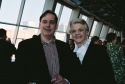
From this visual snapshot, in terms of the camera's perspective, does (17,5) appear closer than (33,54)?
No

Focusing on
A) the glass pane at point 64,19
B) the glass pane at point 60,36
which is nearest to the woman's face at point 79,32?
the glass pane at point 60,36

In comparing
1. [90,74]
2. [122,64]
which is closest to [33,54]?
[90,74]

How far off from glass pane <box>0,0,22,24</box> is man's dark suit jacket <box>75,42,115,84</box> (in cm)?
537

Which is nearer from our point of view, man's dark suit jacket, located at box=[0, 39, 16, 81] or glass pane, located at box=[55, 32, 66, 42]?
man's dark suit jacket, located at box=[0, 39, 16, 81]

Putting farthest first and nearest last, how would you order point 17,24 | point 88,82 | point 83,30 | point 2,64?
point 17,24
point 2,64
point 83,30
point 88,82

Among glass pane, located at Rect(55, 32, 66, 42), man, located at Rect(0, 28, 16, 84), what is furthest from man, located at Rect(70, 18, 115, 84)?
glass pane, located at Rect(55, 32, 66, 42)

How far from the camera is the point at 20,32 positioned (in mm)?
8180

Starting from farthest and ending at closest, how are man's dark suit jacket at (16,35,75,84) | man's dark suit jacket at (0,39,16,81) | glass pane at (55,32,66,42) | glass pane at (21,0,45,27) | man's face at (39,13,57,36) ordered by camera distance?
glass pane at (55,32,66,42), glass pane at (21,0,45,27), man's dark suit jacket at (0,39,16,81), man's face at (39,13,57,36), man's dark suit jacket at (16,35,75,84)

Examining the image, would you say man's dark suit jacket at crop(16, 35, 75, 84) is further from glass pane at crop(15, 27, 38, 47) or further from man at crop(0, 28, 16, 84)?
glass pane at crop(15, 27, 38, 47)

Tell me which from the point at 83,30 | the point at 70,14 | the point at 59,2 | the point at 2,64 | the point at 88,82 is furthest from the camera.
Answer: the point at 70,14

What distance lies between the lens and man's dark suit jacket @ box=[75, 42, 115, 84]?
211 cm

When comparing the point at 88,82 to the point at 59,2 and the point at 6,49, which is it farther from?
the point at 59,2

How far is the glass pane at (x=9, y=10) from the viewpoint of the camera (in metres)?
7.14

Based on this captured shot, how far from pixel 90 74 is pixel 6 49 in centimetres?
197
